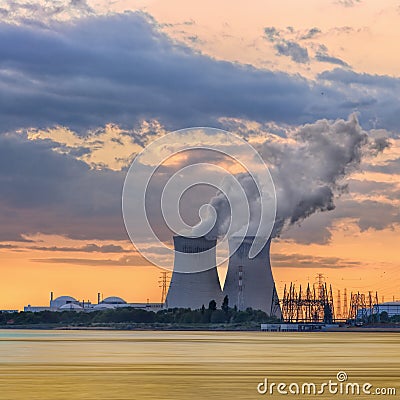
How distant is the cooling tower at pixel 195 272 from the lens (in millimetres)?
138625

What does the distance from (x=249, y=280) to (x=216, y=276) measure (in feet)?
18.5

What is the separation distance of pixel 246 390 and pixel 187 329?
148261 millimetres

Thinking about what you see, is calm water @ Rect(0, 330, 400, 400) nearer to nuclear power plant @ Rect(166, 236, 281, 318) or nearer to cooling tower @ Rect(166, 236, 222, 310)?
cooling tower @ Rect(166, 236, 222, 310)

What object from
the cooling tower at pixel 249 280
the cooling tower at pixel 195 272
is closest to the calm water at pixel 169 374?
the cooling tower at pixel 195 272

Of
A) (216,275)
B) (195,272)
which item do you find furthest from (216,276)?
(195,272)

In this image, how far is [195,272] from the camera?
145250 millimetres

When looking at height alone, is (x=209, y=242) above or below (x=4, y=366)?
above

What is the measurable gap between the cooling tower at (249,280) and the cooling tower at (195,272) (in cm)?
248

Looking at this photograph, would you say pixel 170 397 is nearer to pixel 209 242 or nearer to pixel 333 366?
pixel 333 366

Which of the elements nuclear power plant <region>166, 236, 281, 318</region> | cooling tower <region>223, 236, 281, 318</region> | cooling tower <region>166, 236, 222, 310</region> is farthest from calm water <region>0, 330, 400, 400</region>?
cooling tower <region>223, 236, 281, 318</region>

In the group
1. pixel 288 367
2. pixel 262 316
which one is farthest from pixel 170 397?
pixel 262 316

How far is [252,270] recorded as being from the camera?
142750mm

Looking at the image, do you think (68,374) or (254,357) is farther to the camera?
(254,357)

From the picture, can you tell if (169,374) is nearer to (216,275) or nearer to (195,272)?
(195,272)
